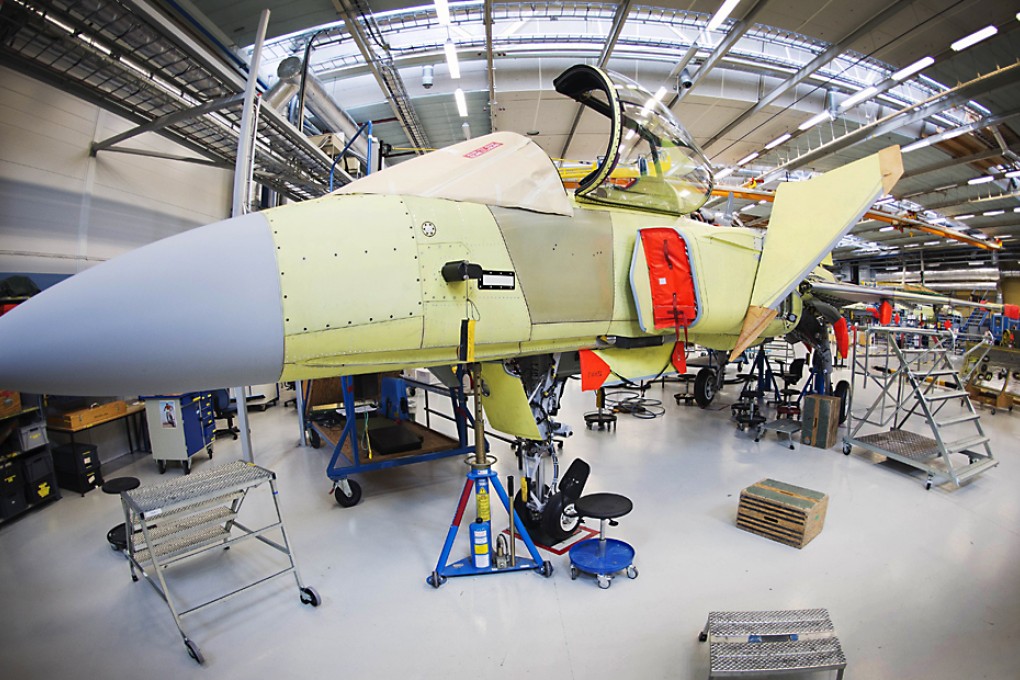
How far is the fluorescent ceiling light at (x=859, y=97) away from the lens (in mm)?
9156

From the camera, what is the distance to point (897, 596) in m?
3.22

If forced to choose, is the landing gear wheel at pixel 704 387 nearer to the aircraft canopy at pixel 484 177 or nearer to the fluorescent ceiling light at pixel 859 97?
the fluorescent ceiling light at pixel 859 97

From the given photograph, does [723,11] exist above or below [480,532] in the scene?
above

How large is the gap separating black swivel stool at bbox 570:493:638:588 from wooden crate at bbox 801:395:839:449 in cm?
480

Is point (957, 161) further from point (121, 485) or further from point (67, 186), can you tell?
point (67, 186)

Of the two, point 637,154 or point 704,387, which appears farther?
point 704,387

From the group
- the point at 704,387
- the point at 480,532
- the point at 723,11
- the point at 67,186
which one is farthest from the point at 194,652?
the point at 723,11

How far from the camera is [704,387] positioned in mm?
9430

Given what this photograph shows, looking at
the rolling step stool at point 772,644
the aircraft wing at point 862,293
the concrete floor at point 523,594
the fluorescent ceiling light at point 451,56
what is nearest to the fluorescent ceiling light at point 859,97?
the aircraft wing at point 862,293

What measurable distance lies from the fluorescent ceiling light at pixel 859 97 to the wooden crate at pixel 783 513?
941 cm

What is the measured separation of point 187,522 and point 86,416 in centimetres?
336

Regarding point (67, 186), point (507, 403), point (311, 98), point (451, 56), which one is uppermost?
point (311, 98)

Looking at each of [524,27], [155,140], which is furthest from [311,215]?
[524,27]

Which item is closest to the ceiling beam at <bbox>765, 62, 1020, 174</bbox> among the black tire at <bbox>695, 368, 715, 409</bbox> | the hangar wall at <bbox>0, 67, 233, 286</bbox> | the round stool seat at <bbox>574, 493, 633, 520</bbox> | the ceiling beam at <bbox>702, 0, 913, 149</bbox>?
the ceiling beam at <bbox>702, 0, 913, 149</bbox>
